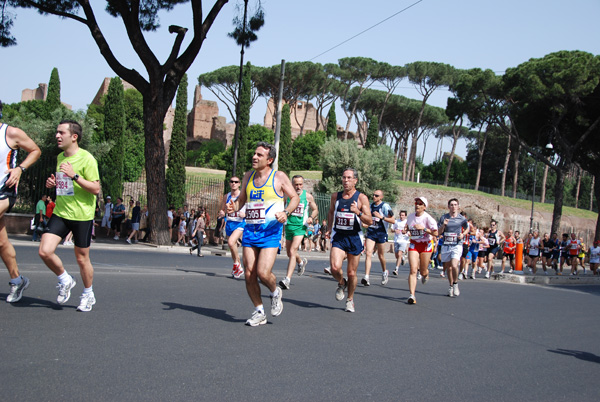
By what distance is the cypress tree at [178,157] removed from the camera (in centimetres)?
2871

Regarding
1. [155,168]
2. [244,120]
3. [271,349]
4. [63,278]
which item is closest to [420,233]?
[271,349]

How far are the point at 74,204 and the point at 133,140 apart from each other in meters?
45.1

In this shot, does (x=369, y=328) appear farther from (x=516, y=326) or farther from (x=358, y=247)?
(x=516, y=326)

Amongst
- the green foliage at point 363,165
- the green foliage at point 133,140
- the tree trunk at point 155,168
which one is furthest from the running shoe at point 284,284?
the green foliage at point 133,140

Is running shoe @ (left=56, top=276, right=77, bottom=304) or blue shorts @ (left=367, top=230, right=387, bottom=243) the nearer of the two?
running shoe @ (left=56, top=276, right=77, bottom=304)

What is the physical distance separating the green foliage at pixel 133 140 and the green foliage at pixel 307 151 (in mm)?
19661

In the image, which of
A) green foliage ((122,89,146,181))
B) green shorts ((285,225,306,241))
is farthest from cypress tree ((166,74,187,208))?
green shorts ((285,225,306,241))

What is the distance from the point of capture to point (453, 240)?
11.2m

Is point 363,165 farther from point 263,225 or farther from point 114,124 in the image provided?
point 263,225

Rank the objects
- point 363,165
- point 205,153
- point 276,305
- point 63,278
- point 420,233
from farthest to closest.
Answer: point 205,153
point 363,165
point 420,233
point 276,305
point 63,278

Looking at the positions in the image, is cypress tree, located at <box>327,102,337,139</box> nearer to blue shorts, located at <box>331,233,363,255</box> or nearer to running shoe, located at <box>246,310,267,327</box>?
blue shorts, located at <box>331,233,363,255</box>

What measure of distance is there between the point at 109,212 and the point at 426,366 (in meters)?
18.6

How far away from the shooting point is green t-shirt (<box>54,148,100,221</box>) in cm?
590

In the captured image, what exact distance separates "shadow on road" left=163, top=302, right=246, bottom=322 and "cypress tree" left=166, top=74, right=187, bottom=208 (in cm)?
2102
